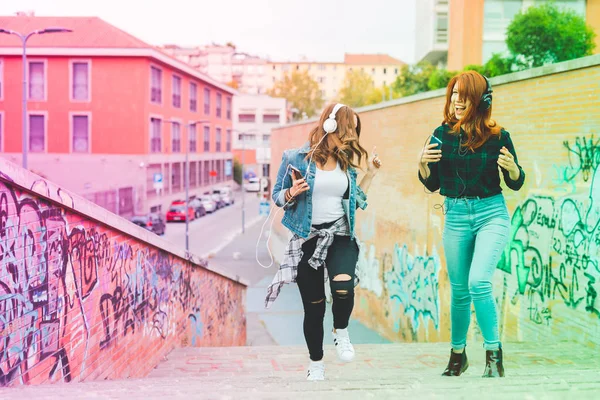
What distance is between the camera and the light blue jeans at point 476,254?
13.4ft

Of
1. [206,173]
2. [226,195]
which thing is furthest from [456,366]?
[226,195]

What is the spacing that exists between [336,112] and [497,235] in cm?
124

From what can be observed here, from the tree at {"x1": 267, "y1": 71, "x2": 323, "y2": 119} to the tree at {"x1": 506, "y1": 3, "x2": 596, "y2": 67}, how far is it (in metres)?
81.2

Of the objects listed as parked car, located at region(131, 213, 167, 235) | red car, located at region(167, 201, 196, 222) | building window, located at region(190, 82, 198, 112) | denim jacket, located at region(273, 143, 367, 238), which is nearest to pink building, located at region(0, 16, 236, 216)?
red car, located at region(167, 201, 196, 222)

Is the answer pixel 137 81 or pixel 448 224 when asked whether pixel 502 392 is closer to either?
pixel 448 224

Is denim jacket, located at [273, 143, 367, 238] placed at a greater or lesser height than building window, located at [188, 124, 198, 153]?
lesser

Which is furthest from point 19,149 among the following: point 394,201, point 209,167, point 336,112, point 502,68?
point 336,112

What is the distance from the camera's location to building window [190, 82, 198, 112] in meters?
58.6

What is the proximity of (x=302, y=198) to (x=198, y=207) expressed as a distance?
50997 millimetres

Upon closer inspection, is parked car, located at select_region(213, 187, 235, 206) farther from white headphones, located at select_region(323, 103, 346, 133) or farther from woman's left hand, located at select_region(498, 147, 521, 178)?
woman's left hand, located at select_region(498, 147, 521, 178)

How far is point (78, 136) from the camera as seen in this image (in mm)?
46375

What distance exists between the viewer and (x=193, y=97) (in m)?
59.2

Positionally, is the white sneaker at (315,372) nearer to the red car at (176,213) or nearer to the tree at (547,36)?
the tree at (547,36)

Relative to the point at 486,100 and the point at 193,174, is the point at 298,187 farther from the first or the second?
the point at 193,174
